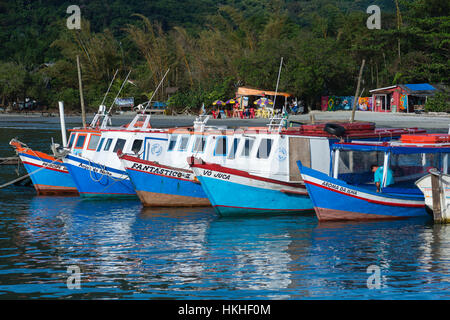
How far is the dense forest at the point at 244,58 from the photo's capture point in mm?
64062

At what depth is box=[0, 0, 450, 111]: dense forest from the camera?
210ft

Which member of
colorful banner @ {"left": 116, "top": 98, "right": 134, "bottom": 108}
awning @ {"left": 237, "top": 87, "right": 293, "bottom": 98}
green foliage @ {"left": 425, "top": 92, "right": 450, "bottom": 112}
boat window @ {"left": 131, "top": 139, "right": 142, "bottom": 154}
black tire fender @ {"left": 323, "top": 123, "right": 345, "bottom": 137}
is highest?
awning @ {"left": 237, "top": 87, "right": 293, "bottom": 98}

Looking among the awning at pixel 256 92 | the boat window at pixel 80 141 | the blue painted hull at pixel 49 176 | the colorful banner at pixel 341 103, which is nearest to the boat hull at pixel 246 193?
the boat window at pixel 80 141

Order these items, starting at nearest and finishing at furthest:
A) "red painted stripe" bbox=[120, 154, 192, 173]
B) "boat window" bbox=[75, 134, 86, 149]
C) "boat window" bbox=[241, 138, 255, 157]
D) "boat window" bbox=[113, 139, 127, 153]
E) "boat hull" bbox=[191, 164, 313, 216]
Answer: "boat hull" bbox=[191, 164, 313, 216], "boat window" bbox=[241, 138, 255, 157], "red painted stripe" bbox=[120, 154, 192, 173], "boat window" bbox=[113, 139, 127, 153], "boat window" bbox=[75, 134, 86, 149]

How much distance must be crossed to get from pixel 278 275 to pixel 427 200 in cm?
719

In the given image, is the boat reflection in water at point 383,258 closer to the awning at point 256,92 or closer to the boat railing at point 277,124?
the boat railing at point 277,124

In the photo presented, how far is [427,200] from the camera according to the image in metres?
20.8

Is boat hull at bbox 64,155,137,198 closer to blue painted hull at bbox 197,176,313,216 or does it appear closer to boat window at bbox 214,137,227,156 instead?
boat window at bbox 214,137,227,156

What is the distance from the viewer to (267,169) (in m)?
23.0

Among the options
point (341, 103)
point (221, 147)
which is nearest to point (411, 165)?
point (221, 147)

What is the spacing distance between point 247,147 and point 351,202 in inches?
173

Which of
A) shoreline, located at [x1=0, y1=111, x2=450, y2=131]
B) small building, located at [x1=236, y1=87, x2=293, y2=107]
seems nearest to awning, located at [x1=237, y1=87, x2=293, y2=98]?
small building, located at [x1=236, y1=87, x2=293, y2=107]
